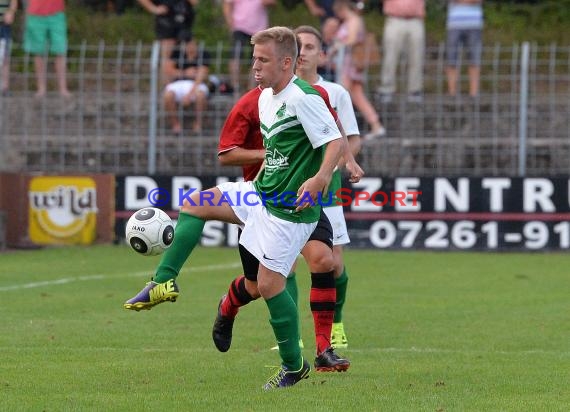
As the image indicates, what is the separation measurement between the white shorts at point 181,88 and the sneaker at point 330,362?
9.90 meters

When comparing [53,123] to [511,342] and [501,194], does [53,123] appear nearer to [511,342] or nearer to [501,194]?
[501,194]

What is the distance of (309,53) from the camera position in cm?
877

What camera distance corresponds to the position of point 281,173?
712 cm

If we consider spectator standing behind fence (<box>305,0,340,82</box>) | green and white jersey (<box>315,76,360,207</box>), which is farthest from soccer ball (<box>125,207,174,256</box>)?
spectator standing behind fence (<box>305,0,340,82</box>)

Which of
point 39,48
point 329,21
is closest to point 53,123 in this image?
point 39,48

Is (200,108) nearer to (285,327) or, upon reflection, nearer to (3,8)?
(3,8)

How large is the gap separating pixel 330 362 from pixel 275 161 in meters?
1.32

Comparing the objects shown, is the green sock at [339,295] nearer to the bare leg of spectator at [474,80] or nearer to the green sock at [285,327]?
the green sock at [285,327]

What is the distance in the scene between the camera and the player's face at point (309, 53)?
28.7 feet

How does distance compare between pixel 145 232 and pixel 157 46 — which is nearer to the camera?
pixel 145 232

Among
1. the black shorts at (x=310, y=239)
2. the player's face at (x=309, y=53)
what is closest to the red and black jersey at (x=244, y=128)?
the black shorts at (x=310, y=239)

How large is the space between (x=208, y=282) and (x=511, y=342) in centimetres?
479

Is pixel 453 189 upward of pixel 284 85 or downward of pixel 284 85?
downward

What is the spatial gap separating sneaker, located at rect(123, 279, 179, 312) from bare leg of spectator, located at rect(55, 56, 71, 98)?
10690mm
